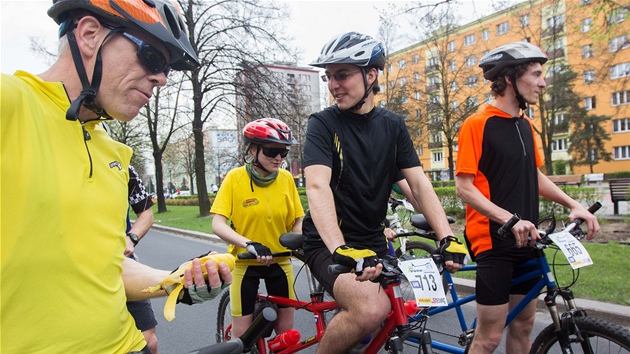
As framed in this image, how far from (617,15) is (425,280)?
9.85 meters

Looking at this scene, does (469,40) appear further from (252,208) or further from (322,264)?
(322,264)

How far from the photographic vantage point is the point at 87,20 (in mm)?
1394

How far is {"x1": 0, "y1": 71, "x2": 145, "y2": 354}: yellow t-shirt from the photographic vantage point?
1.10 m

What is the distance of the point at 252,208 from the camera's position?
139 inches

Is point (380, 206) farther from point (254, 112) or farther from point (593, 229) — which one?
point (254, 112)

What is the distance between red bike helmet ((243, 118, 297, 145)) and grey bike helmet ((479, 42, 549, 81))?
1.57 m

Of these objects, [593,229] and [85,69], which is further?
[593,229]

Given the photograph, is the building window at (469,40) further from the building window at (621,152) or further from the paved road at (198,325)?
the paved road at (198,325)

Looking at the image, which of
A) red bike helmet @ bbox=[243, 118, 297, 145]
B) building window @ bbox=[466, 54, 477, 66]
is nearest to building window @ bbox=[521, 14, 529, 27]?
building window @ bbox=[466, 54, 477, 66]

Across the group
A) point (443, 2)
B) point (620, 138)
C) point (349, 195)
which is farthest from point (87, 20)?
point (620, 138)

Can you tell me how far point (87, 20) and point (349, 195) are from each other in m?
1.65

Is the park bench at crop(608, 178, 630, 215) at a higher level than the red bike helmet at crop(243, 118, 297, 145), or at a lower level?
lower

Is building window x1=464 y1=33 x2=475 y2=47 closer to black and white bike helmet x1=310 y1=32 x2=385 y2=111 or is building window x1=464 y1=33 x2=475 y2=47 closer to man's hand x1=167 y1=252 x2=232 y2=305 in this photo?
black and white bike helmet x1=310 y1=32 x2=385 y2=111

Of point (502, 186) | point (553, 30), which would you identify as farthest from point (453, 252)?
point (553, 30)
